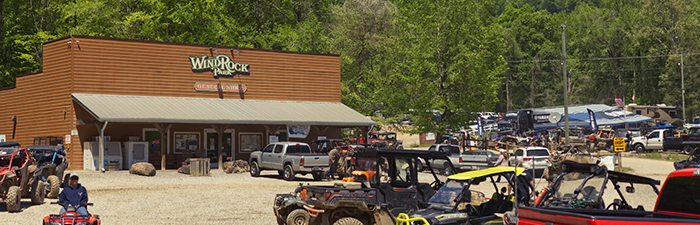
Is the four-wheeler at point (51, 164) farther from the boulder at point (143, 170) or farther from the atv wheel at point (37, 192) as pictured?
the boulder at point (143, 170)

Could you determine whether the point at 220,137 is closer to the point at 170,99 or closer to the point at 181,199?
the point at 170,99

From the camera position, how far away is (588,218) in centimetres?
695

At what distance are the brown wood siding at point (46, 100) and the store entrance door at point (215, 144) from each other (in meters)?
6.83

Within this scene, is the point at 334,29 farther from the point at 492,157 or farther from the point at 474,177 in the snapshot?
the point at 474,177

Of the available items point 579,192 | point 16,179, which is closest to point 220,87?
point 16,179

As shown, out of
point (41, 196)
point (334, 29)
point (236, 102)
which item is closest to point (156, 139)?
point (236, 102)

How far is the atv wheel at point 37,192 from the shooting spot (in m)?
18.9

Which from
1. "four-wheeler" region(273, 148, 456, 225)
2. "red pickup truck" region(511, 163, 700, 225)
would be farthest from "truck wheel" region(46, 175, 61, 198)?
"red pickup truck" region(511, 163, 700, 225)

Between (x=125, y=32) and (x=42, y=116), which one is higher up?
(x=125, y=32)

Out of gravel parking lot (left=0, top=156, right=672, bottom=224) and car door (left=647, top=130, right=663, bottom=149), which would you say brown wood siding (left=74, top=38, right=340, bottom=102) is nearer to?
gravel parking lot (left=0, top=156, right=672, bottom=224)

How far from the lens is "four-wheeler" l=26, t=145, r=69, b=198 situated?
67.7ft

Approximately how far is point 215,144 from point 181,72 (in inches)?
172

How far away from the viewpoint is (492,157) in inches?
1283

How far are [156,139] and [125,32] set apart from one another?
65.2ft
